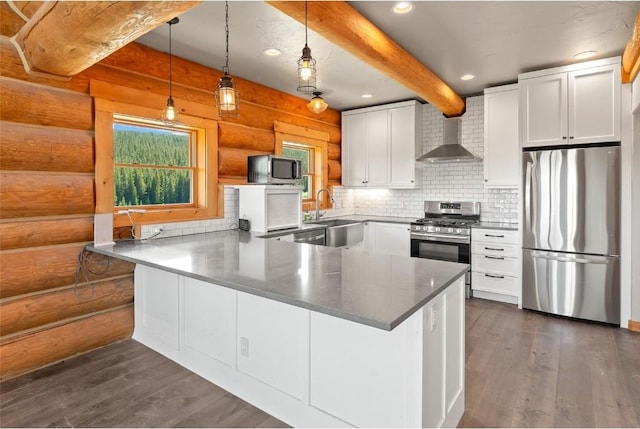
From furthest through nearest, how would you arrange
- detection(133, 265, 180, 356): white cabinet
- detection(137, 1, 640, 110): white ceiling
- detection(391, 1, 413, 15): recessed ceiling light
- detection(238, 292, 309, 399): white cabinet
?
detection(133, 265, 180, 356): white cabinet → detection(137, 1, 640, 110): white ceiling → detection(391, 1, 413, 15): recessed ceiling light → detection(238, 292, 309, 399): white cabinet

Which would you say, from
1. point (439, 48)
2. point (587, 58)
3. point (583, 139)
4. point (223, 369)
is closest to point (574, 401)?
point (223, 369)

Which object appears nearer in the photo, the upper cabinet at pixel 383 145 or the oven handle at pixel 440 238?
the oven handle at pixel 440 238

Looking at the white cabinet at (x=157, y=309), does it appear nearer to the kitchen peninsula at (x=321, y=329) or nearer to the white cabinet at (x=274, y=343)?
the kitchen peninsula at (x=321, y=329)

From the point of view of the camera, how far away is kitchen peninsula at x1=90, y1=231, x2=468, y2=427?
1.67 meters

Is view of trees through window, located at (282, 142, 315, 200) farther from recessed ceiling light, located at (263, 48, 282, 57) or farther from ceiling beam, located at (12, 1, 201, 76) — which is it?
ceiling beam, located at (12, 1, 201, 76)

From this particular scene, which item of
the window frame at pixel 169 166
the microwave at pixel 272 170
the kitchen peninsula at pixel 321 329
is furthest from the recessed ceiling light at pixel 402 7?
the window frame at pixel 169 166

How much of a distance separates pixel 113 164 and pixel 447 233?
3.84 metres

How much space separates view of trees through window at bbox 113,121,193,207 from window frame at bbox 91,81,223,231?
9 centimetres

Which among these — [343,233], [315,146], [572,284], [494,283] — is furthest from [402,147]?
[572,284]

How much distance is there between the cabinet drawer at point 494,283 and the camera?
4391 millimetres

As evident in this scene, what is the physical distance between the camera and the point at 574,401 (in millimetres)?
2396

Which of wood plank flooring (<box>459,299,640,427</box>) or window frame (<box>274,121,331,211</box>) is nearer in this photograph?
wood plank flooring (<box>459,299,640,427</box>)

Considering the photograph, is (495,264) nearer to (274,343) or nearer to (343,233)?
(343,233)

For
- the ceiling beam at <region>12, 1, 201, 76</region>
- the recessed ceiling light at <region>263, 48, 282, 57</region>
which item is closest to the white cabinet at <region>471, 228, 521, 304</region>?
the recessed ceiling light at <region>263, 48, 282, 57</region>
